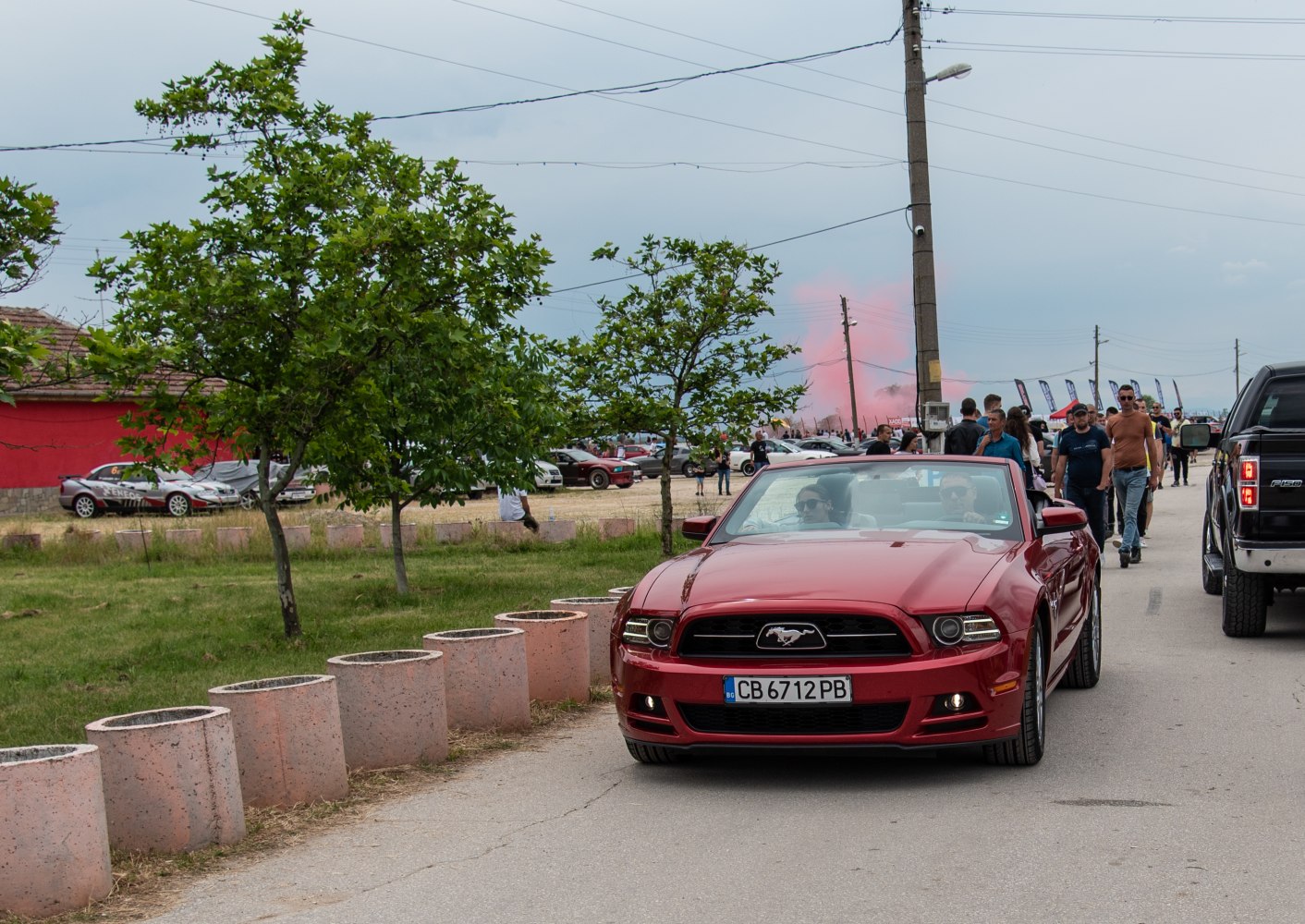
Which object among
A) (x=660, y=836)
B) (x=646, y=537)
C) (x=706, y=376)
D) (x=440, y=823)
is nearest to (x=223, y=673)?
(x=440, y=823)

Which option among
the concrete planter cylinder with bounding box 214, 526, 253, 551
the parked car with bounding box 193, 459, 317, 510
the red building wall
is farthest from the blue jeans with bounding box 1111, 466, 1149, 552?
the red building wall

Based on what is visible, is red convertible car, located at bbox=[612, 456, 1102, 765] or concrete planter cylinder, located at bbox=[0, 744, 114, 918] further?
red convertible car, located at bbox=[612, 456, 1102, 765]

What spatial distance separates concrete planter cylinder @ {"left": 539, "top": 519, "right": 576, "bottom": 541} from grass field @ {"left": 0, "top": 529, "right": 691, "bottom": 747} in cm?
49

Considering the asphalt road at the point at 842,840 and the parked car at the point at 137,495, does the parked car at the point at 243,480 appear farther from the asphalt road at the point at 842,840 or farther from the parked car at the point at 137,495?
the asphalt road at the point at 842,840

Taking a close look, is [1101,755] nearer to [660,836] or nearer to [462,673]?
[660,836]

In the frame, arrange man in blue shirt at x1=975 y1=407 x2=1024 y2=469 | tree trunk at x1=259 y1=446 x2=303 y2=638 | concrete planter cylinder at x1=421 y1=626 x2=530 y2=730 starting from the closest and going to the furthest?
1. concrete planter cylinder at x1=421 y1=626 x2=530 y2=730
2. tree trunk at x1=259 y1=446 x2=303 y2=638
3. man in blue shirt at x1=975 y1=407 x2=1024 y2=469

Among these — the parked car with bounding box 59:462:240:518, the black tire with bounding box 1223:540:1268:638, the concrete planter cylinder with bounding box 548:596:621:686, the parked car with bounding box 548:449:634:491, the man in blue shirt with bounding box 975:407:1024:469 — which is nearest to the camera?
the concrete planter cylinder with bounding box 548:596:621:686

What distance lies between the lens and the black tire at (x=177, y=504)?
3859 cm

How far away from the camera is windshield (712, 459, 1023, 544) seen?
7656 mm

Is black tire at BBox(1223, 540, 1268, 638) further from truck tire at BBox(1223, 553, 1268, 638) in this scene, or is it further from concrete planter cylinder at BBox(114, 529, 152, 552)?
concrete planter cylinder at BBox(114, 529, 152, 552)

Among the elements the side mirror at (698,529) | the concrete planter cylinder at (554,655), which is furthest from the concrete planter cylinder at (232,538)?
the side mirror at (698,529)

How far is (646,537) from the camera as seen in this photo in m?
22.3

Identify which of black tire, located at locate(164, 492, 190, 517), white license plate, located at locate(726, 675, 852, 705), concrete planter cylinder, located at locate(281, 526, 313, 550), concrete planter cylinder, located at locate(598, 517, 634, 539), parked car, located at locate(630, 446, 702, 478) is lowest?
parked car, located at locate(630, 446, 702, 478)

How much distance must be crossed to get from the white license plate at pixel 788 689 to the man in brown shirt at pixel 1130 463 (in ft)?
37.0
